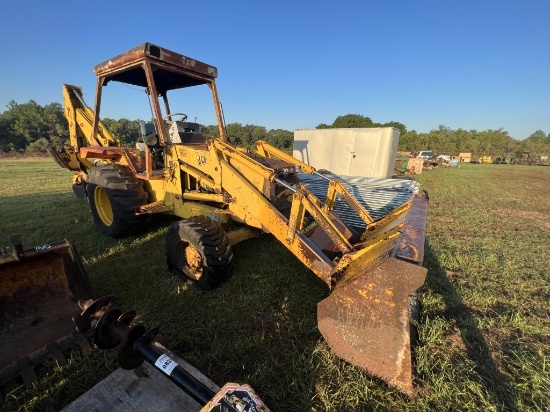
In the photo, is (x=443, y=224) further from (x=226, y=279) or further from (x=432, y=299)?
(x=226, y=279)

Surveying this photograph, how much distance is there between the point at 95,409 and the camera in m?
1.85

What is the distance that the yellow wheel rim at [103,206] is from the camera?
16.2 ft

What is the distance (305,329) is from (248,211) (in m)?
1.32

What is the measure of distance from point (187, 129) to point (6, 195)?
9457 mm

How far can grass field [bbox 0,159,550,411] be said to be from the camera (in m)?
2.02

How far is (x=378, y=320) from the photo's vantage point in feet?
7.16

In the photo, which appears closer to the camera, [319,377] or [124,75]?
[319,377]

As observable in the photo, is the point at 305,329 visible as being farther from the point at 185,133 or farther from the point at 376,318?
the point at 185,133

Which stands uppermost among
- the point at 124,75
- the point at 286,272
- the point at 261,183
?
the point at 124,75

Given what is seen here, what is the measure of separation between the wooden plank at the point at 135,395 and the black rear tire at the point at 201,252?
113 cm

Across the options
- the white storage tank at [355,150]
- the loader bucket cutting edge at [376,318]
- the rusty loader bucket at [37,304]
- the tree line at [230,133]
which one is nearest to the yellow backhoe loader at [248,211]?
the loader bucket cutting edge at [376,318]

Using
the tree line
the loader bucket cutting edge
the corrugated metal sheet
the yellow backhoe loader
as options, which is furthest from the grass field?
the tree line

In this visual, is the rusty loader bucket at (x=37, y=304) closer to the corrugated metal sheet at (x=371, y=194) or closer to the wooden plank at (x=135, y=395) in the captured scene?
the wooden plank at (x=135, y=395)

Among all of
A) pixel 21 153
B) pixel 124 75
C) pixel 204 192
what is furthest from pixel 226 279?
pixel 21 153
